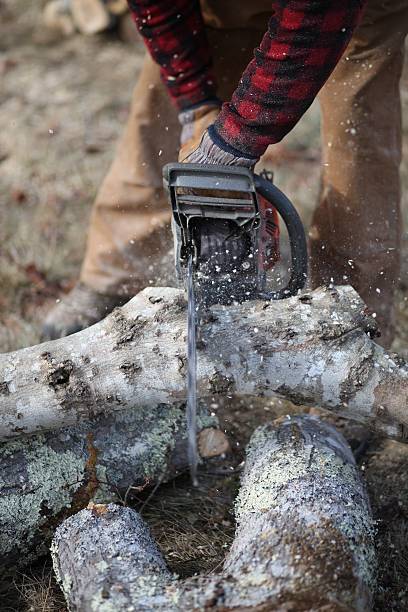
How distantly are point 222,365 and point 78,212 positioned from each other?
205 centimetres

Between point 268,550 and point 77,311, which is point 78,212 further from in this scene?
point 268,550

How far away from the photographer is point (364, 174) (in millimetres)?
2199

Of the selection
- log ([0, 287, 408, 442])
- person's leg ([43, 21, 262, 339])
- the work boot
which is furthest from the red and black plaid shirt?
the work boot

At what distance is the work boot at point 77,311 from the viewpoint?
266cm

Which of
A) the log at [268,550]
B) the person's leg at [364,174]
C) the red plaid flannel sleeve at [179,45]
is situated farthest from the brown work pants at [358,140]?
the log at [268,550]

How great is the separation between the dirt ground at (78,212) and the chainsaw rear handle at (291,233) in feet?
1.89

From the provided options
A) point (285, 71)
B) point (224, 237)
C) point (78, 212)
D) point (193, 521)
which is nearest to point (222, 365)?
point (224, 237)

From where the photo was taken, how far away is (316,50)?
1.51m

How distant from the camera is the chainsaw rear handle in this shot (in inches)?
66.9

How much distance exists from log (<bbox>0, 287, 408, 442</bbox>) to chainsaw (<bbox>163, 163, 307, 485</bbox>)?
0.06m

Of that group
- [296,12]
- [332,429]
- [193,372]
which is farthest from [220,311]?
[296,12]

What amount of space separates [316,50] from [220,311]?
2.15 ft

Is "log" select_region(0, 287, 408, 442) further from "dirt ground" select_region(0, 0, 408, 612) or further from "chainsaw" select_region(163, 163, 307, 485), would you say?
"dirt ground" select_region(0, 0, 408, 612)

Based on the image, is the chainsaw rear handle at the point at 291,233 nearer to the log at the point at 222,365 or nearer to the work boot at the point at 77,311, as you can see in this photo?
the log at the point at 222,365
